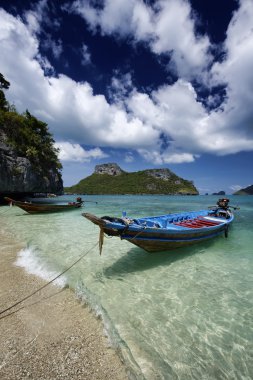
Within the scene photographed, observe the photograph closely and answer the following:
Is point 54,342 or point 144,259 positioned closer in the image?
point 54,342

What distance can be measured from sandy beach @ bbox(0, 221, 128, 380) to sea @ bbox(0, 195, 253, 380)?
0.31m

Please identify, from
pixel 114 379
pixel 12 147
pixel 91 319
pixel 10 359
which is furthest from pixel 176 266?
pixel 12 147

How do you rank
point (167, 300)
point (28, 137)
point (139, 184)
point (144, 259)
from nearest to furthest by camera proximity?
point (167, 300), point (144, 259), point (28, 137), point (139, 184)

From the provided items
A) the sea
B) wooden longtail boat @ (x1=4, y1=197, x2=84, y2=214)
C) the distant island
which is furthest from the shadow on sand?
the distant island

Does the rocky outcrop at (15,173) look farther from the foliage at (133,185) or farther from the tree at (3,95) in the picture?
the foliage at (133,185)

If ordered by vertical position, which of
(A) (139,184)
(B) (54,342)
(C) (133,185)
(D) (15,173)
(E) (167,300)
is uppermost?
(A) (139,184)

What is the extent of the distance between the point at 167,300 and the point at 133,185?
168m

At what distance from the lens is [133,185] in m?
174

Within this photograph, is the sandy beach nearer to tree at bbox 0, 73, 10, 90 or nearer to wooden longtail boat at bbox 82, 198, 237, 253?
wooden longtail boat at bbox 82, 198, 237, 253

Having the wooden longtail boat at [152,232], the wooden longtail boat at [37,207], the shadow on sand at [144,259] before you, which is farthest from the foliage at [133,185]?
the shadow on sand at [144,259]

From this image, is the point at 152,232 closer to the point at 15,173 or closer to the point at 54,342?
the point at 54,342

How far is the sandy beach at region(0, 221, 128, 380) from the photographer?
3.36 meters

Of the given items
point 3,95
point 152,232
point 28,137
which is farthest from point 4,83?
point 152,232

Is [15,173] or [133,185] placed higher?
[133,185]
